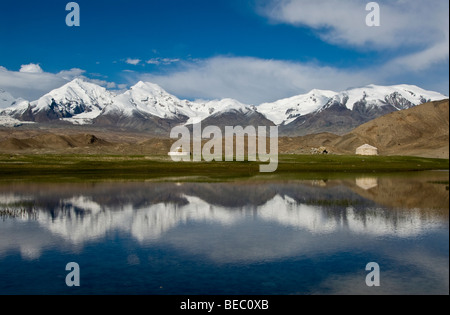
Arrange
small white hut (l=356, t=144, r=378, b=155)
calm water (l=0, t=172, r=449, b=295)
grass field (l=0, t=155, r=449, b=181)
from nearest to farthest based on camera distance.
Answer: calm water (l=0, t=172, r=449, b=295) < grass field (l=0, t=155, r=449, b=181) < small white hut (l=356, t=144, r=378, b=155)

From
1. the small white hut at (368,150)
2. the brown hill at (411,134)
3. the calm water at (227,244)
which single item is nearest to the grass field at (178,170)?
the calm water at (227,244)

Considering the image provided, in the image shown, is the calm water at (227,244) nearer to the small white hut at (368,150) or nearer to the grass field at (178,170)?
the grass field at (178,170)

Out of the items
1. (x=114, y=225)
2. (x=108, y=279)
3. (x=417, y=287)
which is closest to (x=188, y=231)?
(x=114, y=225)

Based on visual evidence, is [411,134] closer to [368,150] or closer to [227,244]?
[368,150]

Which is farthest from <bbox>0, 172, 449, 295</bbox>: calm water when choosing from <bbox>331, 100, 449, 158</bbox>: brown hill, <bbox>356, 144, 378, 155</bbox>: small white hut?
<bbox>331, 100, 449, 158</bbox>: brown hill

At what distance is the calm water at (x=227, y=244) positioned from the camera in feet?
58.5

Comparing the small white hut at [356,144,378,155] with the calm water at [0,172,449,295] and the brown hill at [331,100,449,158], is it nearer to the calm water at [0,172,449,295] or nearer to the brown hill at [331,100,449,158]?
the brown hill at [331,100,449,158]

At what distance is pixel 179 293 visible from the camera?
1686 cm

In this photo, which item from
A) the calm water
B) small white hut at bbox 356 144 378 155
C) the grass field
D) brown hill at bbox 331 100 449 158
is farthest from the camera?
brown hill at bbox 331 100 449 158

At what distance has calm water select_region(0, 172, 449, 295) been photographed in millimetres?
17844

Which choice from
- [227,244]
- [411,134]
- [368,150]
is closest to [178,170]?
[227,244]

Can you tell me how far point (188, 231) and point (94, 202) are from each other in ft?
54.3

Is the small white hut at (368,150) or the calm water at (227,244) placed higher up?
the small white hut at (368,150)

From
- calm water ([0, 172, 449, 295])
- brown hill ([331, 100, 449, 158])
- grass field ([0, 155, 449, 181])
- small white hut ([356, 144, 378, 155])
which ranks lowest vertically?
calm water ([0, 172, 449, 295])
